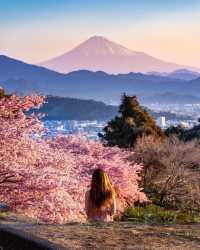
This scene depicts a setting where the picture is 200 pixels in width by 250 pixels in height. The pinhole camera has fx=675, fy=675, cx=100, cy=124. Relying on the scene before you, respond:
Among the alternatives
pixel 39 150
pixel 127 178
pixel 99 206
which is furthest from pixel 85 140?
pixel 99 206

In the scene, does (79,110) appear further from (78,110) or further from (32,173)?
(32,173)

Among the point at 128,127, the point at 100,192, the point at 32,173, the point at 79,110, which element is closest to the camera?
the point at 100,192

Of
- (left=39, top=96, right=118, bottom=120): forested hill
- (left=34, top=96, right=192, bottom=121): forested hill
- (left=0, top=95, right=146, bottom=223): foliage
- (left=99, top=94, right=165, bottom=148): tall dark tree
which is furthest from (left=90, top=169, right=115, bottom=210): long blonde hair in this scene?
(left=39, top=96, right=118, bottom=120): forested hill

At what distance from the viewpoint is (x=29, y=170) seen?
48.8 feet

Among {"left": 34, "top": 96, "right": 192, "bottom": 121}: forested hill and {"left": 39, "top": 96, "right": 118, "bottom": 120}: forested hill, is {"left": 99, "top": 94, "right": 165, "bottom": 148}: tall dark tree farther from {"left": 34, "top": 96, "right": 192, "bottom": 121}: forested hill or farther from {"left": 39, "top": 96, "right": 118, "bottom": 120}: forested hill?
{"left": 39, "top": 96, "right": 118, "bottom": 120}: forested hill

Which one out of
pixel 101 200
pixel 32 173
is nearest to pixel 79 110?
pixel 32 173

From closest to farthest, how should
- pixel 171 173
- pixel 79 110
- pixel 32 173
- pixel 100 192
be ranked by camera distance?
pixel 100 192 → pixel 32 173 → pixel 171 173 → pixel 79 110

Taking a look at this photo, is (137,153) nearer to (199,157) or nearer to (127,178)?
(199,157)

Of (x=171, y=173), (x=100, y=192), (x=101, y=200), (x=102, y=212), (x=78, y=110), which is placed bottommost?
(x=102, y=212)

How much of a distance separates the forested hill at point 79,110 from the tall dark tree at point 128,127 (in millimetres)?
86787

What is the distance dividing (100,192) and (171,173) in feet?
56.7

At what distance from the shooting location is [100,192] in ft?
40.9

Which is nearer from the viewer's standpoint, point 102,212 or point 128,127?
point 102,212

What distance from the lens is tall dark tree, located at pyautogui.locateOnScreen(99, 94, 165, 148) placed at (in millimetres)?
42263
